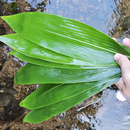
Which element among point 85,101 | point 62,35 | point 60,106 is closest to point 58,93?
point 60,106

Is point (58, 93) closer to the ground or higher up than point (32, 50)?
closer to the ground

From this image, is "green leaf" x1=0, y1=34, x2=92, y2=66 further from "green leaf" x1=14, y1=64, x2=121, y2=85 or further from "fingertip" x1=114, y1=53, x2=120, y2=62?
"fingertip" x1=114, y1=53, x2=120, y2=62

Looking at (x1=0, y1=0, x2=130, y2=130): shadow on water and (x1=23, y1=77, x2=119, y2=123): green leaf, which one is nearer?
(x1=23, y1=77, x2=119, y2=123): green leaf

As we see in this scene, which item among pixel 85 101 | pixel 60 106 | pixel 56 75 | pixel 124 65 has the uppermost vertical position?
pixel 124 65

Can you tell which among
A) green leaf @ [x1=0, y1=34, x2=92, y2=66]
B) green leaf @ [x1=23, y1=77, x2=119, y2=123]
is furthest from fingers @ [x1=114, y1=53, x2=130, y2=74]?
green leaf @ [x1=0, y1=34, x2=92, y2=66]

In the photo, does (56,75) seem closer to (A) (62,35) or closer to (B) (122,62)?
(A) (62,35)

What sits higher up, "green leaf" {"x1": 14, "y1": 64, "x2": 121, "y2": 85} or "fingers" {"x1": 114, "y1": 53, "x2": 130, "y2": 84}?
"fingers" {"x1": 114, "y1": 53, "x2": 130, "y2": 84}

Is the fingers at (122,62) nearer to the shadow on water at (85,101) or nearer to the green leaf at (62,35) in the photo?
the green leaf at (62,35)

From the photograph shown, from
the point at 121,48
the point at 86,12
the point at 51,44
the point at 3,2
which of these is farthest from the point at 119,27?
the point at 3,2
